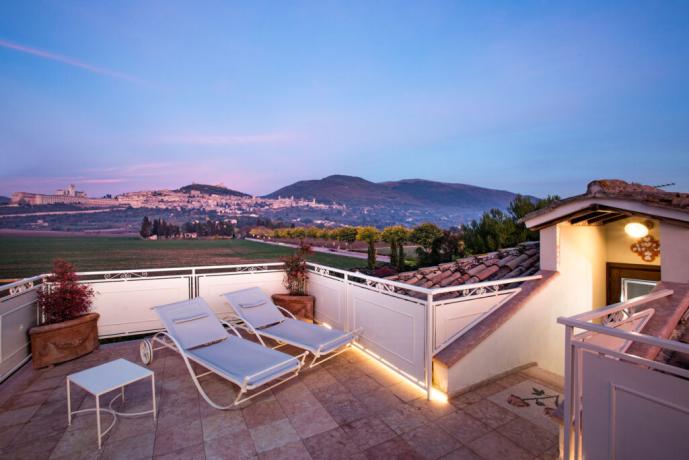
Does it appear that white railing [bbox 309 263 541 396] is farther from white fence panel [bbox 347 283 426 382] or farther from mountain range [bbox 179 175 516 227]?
mountain range [bbox 179 175 516 227]

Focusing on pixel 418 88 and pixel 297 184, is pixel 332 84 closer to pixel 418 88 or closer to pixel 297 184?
pixel 418 88

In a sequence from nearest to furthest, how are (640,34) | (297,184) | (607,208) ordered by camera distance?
(607,208)
(640,34)
(297,184)

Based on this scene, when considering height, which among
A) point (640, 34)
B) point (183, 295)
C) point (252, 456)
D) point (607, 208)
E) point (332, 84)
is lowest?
point (252, 456)

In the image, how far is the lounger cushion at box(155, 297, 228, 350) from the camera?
424 cm

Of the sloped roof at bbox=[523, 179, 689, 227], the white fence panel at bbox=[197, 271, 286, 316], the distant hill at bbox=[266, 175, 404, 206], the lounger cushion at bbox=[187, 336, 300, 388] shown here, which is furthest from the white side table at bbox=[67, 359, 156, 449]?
the distant hill at bbox=[266, 175, 404, 206]

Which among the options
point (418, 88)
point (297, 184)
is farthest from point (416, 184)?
point (418, 88)

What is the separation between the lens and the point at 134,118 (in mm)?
24812

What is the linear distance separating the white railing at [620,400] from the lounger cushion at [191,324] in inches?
159

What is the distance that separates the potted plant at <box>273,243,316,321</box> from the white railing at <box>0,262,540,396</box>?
0.17 m

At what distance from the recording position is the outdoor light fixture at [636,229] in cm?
494

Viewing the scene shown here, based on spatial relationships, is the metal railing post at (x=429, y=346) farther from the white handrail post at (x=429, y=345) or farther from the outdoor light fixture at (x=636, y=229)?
the outdoor light fixture at (x=636, y=229)

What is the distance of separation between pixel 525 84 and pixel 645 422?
2558 centimetres

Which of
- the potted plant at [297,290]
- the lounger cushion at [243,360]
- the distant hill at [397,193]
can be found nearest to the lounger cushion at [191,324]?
the lounger cushion at [243,360]

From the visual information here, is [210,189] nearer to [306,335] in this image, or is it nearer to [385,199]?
[385,199]
